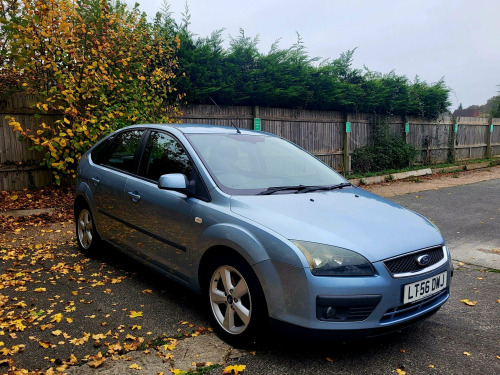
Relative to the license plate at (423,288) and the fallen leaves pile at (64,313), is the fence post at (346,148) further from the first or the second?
the license plate at (423,288)

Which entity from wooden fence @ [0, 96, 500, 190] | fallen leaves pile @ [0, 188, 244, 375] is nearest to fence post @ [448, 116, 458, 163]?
wooden fence @ [0, 96, 500, 190]

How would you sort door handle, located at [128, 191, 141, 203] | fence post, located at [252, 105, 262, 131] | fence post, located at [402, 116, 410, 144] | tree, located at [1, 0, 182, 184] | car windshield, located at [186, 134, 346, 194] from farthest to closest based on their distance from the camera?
fence post, located at [402, 116, 410, 144]
fence post, located at [252, 105, 262, 131]
tree, located at [1, 0, 182, 184]
door handle, located at [128, 191, 141, 203]
car windshield, located at [186, 134, 346, 194]

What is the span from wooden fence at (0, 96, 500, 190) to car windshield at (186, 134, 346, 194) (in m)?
5.63

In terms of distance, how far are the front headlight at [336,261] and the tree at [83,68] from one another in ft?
20.4

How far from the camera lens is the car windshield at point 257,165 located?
3.64 m

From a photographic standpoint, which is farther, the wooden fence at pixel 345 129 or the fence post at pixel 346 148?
the fence post at pixel 346 148

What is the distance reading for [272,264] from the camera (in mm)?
2834

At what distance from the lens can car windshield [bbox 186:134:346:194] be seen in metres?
3.64

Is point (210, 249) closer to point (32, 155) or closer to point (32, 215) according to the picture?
point (32, 215)

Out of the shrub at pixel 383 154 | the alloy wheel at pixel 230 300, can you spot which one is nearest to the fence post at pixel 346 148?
the shrub at pixel 383 154

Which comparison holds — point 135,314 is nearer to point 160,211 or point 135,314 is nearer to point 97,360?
point 97,360

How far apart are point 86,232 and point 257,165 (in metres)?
2.60

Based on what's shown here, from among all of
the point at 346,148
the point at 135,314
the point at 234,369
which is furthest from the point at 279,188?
the point at 346,148

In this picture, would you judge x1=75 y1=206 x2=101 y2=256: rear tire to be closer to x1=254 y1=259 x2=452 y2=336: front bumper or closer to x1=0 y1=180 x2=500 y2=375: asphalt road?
x1=0 y1=180 x2=500 y2=375: asphalt road
